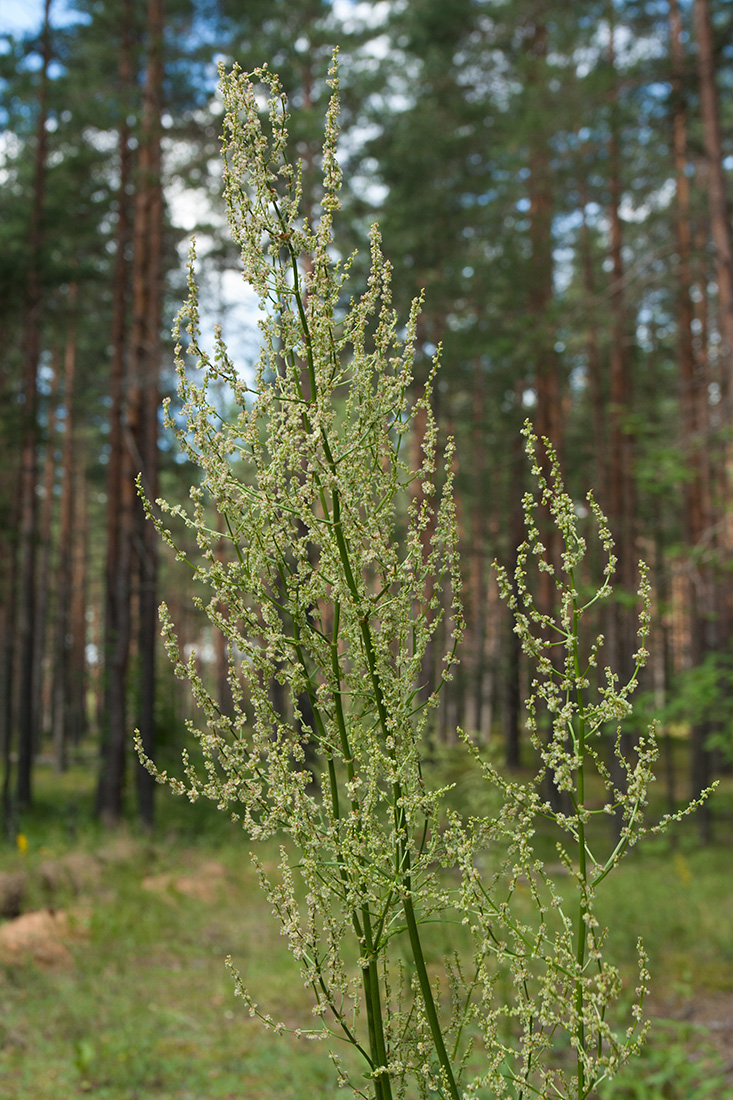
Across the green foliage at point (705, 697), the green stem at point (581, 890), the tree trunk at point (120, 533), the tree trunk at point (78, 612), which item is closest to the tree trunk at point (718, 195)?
the green foliage at point (705, 697)

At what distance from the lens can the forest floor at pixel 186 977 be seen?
5.12m

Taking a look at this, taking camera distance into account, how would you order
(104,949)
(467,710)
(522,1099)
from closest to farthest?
(522,1099) → (104,949) → (467,710)

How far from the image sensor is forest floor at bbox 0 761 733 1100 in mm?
5117

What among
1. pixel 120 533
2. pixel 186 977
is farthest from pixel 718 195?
pixel 120 533

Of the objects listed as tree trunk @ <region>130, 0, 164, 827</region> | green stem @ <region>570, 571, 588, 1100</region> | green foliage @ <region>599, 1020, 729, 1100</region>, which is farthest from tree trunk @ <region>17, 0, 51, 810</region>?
green stem @ <region>570, 571, 588, 1100</region>

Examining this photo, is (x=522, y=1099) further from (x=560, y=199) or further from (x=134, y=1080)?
(x=560, y=199)

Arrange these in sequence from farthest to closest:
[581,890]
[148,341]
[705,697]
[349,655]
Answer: [148,341], [705,697], [349,655], [581,890]

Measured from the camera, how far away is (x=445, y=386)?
17.7 meters

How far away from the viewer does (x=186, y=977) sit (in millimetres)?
6969

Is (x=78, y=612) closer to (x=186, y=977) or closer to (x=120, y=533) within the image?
(x=120, y=533)

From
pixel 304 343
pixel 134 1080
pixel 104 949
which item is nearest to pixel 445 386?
pixel 104 949

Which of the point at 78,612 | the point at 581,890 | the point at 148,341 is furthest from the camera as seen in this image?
the point at 78,612

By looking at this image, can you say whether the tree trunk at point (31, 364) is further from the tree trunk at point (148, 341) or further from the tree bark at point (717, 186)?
the tree bark at point (717, 186)

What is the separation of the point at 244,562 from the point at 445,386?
16501 millimetres
